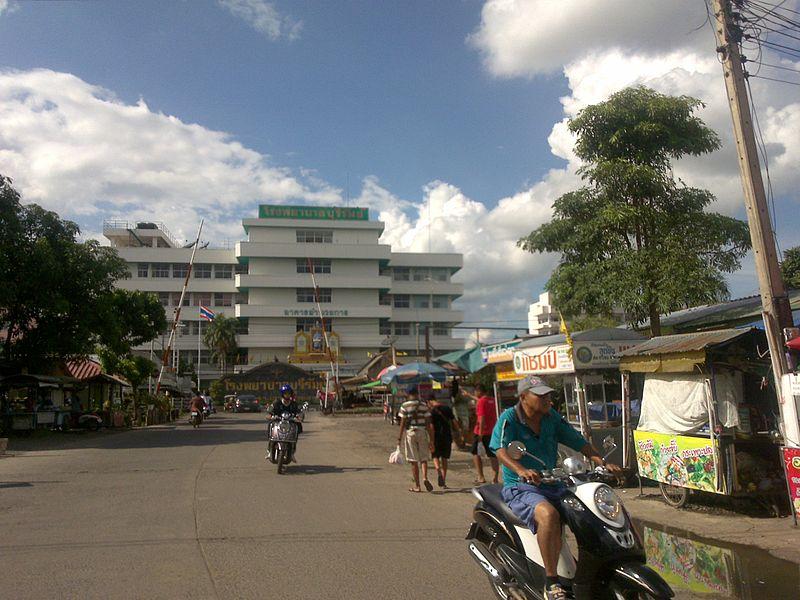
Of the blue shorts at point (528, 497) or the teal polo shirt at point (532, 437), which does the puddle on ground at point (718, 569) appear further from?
the blue shorts at point (528, 497)

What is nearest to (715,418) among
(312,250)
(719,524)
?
(719,524)

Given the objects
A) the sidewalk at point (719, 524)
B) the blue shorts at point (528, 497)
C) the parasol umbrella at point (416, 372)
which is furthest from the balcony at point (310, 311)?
the blue shorts at point (528, 497)

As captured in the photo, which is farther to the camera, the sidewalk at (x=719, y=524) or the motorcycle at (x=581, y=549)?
the sidewalk at (x=719, y=524)

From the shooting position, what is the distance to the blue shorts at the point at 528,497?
4547 mm

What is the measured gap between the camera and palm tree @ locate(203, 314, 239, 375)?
75.6 m

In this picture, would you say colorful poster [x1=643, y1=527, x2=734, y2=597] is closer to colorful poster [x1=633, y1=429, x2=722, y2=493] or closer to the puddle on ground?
the puddle on ground

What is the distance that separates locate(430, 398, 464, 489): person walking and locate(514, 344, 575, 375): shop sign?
1.90 metres

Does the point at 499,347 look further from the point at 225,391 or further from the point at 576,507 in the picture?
the point at 225,391

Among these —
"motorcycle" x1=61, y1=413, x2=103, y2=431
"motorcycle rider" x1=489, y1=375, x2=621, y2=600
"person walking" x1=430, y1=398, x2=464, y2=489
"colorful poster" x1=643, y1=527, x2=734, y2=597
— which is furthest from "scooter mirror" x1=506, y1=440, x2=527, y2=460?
"motorcycle" x1=61, y1=413, x2=103, y2=431

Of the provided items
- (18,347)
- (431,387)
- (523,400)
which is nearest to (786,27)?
(523,400)

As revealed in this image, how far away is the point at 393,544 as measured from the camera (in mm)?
7145

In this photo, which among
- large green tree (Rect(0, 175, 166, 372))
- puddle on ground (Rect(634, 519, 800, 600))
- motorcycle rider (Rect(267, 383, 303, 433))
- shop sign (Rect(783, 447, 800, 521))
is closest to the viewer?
puddle on ground (Rect(634, 519, 800, 600))

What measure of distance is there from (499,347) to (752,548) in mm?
8889

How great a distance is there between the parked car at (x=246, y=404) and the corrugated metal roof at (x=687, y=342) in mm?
51097
